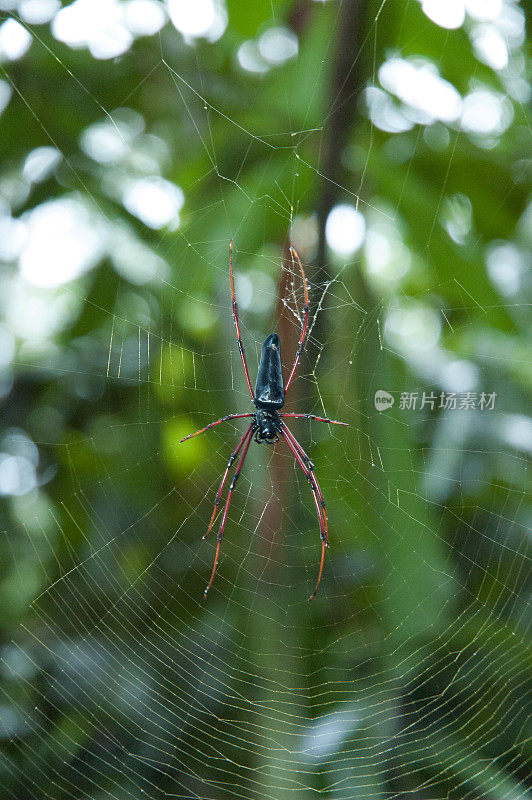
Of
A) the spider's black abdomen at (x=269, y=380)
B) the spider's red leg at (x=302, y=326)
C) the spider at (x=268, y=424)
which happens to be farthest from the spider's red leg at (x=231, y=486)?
the spider's red leg at (x=302, y=326)

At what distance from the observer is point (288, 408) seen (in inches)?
82.1

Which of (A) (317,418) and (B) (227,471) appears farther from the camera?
(B) (227,471)

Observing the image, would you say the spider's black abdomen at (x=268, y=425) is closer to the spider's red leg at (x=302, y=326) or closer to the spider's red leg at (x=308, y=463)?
the spider's red leg at (x=308, y=463)

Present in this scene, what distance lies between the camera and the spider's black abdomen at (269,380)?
1.94 m

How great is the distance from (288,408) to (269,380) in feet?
0.40

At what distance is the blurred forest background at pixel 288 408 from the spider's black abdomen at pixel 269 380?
0.10m

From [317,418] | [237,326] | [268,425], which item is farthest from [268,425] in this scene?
[237,326]

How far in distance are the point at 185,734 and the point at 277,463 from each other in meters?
0.92

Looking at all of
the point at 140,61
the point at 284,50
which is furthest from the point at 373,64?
the point at 140,61

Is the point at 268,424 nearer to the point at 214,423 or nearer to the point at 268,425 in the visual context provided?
the point at 268,425

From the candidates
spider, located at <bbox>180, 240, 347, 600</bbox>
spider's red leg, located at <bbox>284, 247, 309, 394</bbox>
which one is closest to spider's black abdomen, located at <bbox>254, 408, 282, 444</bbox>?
spider, located at <bbox>180, 240, 347, 600</bbox>

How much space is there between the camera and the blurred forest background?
1.74 meters

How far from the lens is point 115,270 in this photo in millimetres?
2123

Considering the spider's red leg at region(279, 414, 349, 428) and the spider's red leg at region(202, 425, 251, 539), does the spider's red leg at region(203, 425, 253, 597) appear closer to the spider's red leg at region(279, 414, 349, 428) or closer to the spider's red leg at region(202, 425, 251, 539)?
the spider's red leg at region(202, 425, 251, 539)
